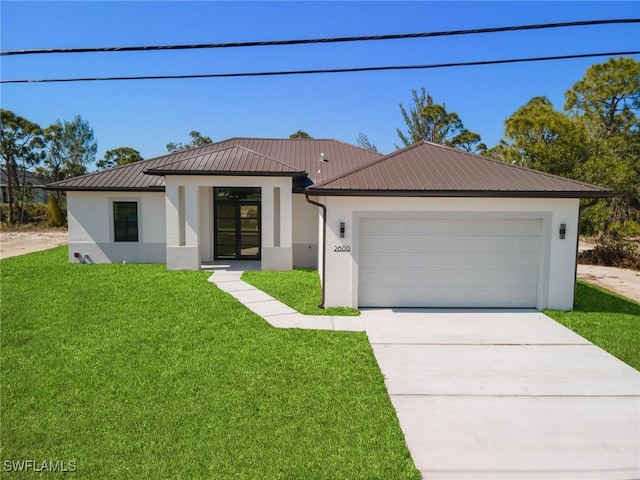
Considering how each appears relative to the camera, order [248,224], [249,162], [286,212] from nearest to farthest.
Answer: [286,212], [249,162], [248,224]

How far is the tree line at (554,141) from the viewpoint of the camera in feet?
58.3

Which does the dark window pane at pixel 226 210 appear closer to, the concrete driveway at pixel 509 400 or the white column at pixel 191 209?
the white column at pixel 191 209

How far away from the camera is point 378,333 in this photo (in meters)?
7.78

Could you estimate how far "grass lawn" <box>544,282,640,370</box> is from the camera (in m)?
7.07

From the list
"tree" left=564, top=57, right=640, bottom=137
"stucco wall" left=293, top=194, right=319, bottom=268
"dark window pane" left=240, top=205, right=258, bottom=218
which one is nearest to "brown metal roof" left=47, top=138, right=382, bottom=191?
"stucco wall" left=293, top=194, right=319, bottom=268

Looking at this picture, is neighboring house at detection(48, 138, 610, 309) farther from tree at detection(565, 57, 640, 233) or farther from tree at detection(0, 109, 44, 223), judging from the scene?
tree at detection(0, 109, 44, 223)

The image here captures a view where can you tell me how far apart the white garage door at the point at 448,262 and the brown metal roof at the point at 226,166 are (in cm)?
526

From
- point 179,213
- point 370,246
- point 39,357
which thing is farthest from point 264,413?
point 179,213

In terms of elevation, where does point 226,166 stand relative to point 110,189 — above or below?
above

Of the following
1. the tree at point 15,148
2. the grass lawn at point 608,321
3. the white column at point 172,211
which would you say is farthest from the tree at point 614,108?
the tree at point 15,148

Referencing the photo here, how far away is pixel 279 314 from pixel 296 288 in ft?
8.16

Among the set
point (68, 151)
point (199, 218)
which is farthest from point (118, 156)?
point (199, 218)

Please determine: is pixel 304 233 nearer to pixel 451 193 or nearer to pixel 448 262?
pixel 448 262

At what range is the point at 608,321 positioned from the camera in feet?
28.4
